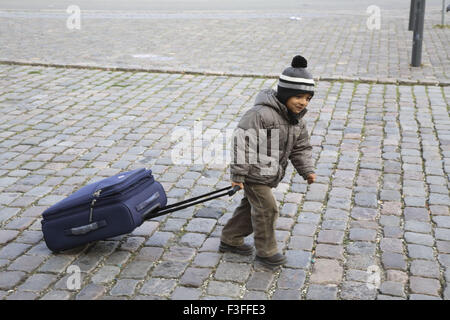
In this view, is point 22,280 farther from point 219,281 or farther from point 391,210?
point 391,210

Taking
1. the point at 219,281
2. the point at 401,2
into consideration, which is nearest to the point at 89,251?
the point at 219,281

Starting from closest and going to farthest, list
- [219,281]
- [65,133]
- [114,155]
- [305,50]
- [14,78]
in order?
[219,281] → [114,155] → [65,133] → [14,78] → [305,50]

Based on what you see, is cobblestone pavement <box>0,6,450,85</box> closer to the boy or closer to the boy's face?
the boy

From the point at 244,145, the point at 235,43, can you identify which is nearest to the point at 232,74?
the point at 235,43

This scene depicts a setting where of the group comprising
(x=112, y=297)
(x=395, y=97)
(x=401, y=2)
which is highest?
(x=401, y=2)

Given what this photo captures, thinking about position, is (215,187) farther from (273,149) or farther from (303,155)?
(273,149)

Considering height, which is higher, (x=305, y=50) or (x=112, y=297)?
(x=305, y=50)

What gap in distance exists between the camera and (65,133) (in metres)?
7.14

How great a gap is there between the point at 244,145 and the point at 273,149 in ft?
0.79

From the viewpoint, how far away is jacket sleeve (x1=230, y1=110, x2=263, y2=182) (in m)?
3.88

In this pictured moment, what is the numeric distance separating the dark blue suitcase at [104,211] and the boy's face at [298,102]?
77cm

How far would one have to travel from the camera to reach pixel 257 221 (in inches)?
163

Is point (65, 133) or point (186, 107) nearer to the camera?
point (65, 133)

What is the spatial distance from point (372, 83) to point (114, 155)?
444cm
